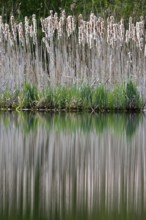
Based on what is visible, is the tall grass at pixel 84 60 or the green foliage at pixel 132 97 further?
the tall grass at pixel 84 60

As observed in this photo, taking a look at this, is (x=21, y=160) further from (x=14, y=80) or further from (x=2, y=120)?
(x=14, y=80)

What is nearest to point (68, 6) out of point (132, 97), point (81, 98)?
point (81, 98)

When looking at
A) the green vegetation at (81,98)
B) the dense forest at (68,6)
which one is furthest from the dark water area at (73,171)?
the dense forest at (68,6)

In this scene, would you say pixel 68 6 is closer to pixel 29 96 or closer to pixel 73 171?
pixel 29 96

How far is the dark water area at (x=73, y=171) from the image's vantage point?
228 inches

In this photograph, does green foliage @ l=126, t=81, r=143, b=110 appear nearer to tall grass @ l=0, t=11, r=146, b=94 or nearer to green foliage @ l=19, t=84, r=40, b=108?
tall grass @ l=0, t=11, r=146, b=94

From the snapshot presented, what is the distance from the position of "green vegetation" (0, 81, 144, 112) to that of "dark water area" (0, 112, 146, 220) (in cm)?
345

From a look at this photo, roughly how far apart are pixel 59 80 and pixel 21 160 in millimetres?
9084

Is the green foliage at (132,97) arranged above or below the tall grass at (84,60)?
below

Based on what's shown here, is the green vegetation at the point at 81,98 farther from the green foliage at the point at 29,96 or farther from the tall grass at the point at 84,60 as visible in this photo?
the tall grass at the point at 84,60

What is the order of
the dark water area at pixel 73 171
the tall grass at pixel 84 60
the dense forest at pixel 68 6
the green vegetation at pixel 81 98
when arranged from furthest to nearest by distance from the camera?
1. the dense forest at pixel 68 6
2. the tall grass at pixel 84 60
3. the green vegetation at pixel 81 98
4. the dark water area at pixel 73 171

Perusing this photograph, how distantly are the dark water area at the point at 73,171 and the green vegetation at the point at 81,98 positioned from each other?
3.45 m

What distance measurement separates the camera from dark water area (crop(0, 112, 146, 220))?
19.0 feet

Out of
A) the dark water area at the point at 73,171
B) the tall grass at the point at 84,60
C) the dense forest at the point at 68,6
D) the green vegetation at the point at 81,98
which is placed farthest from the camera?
the dense forest at the point at 68,6
